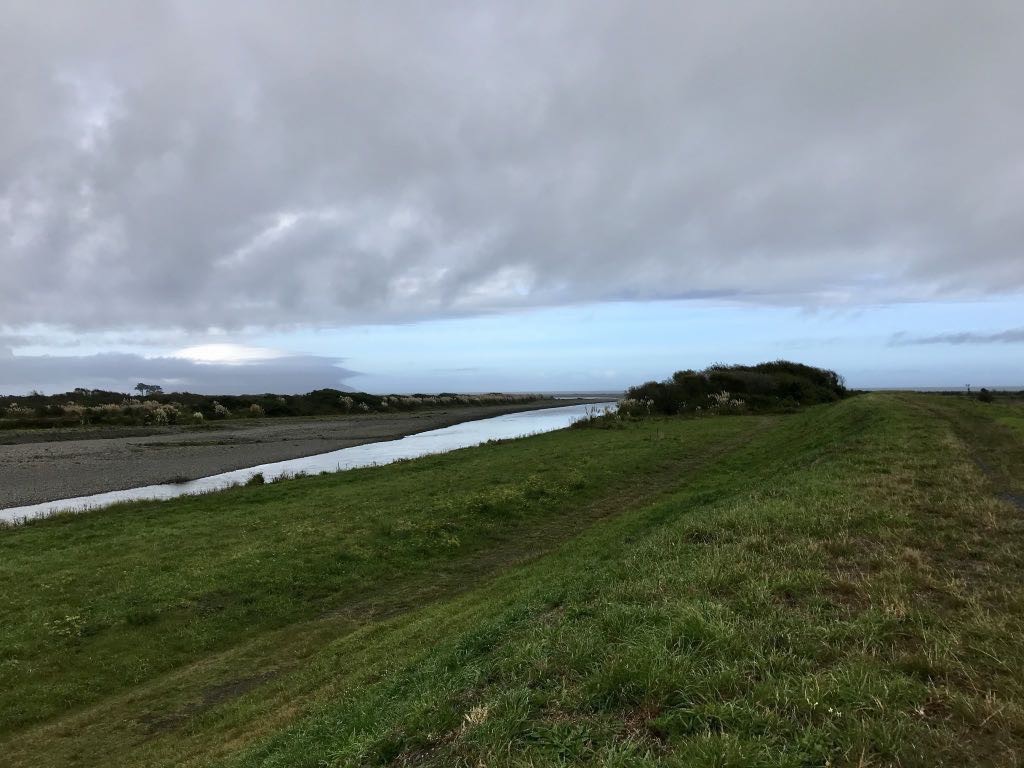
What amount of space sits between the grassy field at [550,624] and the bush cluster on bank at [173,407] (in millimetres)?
53411

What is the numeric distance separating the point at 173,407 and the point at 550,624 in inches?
3079

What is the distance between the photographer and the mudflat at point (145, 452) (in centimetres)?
3005

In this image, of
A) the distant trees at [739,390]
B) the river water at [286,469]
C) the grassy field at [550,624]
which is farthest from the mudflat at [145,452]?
the distant trees at [739,390]

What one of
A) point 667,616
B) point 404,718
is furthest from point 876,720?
point 404,718

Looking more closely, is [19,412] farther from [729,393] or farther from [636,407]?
[729,393]

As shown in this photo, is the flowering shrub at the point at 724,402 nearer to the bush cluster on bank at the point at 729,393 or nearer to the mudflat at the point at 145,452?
the bush cluster on bank at the point at 729,393

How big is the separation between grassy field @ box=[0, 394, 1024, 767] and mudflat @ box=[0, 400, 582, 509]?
1250cm

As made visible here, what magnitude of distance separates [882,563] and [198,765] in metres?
8.80

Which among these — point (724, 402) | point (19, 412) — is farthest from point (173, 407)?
point (724, 402)

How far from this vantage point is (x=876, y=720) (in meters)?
3.92

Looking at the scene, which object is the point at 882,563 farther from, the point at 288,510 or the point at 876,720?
the point at 288,510

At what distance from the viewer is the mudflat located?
30047 mm

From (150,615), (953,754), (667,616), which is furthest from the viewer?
(150,615)

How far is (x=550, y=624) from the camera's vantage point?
6.67 meters
